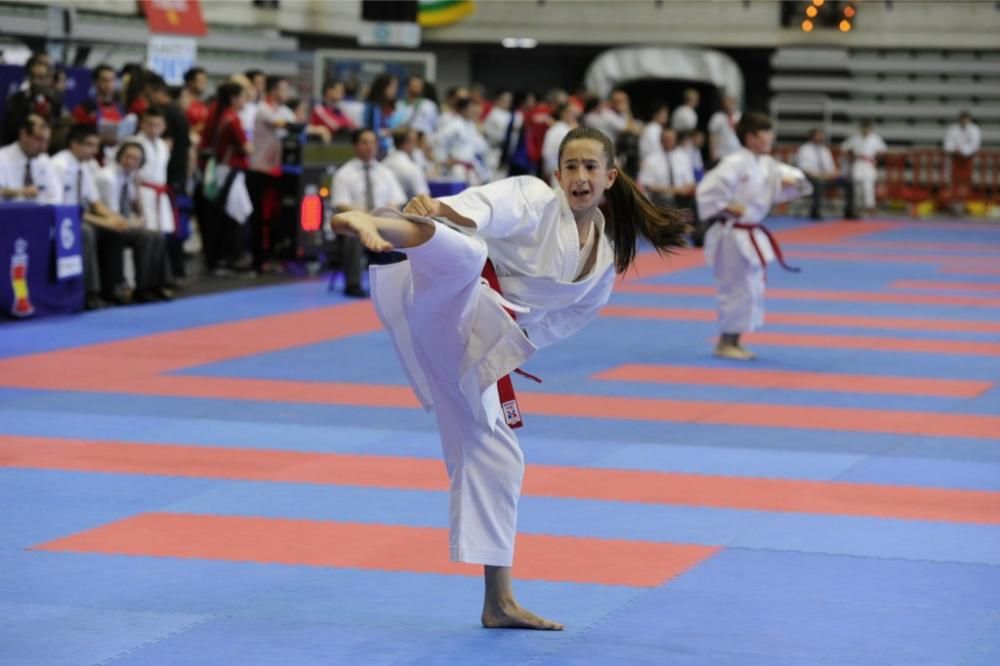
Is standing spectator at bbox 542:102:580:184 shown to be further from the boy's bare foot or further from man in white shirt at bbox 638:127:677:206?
the boy's bare foot

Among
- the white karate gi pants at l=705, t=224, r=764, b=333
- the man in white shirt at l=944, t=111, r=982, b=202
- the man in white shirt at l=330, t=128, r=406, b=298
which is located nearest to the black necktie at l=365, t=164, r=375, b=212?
the man in white shirt at l=330, t=128, r=406, b=298

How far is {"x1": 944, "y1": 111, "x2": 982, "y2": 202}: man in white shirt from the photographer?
30422 mm

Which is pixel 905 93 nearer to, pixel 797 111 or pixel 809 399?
pixel 797 111

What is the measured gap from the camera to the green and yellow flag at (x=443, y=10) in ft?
105

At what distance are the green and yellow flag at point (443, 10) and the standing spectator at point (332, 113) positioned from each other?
12.9 m

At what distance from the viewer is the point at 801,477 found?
26.3ft

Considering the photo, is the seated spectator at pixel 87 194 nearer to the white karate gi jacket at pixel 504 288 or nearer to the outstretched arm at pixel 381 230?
the white karate gi jacket at pixel 504 288

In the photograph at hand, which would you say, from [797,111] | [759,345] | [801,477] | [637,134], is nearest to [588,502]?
[801,477]

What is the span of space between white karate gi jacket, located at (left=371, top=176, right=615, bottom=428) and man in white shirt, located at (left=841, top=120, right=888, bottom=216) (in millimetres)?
25248

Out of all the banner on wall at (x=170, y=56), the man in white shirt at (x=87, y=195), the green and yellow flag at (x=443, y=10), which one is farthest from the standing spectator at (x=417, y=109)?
the green and yellow flag at (x=443, y=10)

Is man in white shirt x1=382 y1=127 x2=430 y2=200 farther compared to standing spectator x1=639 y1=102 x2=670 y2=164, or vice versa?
standing spectator x1=639 y1=102 x2=670 y2=164

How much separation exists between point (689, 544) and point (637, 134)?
1881cm

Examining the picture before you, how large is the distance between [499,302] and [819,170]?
2509cm

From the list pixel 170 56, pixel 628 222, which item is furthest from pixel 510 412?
pixel 170 56
